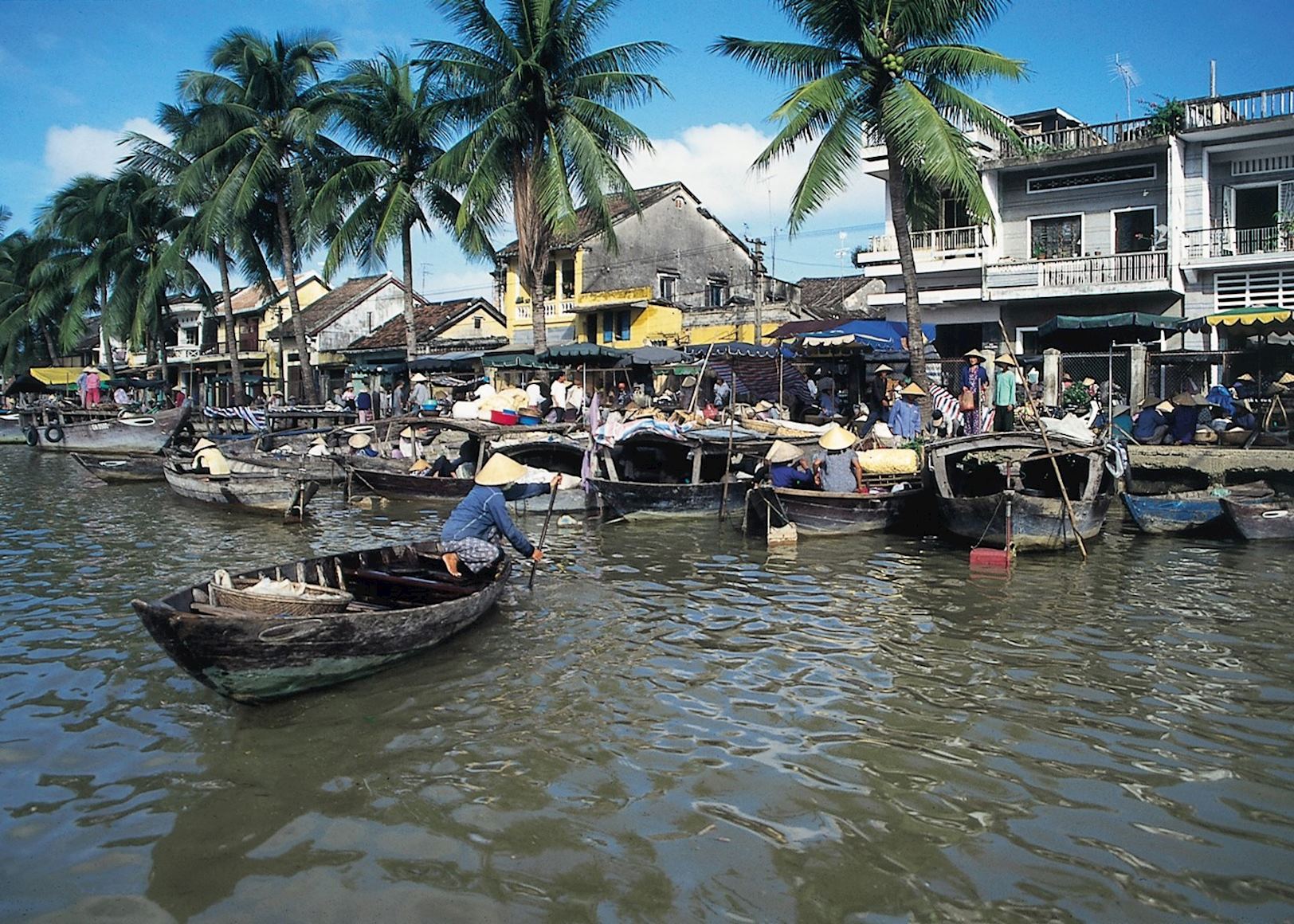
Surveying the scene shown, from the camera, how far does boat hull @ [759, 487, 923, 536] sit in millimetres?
14102

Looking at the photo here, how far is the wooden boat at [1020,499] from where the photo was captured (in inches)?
509

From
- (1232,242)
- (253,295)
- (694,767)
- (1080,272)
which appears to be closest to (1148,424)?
(1080,272)

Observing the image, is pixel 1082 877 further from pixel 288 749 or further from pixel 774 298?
pixel 774 298

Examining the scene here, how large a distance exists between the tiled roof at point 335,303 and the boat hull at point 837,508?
35.8 meters

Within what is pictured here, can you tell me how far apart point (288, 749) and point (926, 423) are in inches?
578

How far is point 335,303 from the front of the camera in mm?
49094

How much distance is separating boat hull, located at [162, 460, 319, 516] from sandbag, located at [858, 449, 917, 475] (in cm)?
933

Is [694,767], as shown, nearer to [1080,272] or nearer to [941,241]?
[1080,272]

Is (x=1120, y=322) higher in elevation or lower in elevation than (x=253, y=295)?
lower

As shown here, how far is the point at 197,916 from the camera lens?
471 cm

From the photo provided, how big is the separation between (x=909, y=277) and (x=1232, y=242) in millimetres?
10588

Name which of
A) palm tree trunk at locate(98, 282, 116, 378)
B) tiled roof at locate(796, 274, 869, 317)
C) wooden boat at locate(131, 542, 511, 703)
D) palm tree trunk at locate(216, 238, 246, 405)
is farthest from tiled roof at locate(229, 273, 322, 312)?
wooden boat at locate(131, 542, 511, 703)

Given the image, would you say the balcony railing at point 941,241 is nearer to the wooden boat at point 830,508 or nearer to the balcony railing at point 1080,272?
the balcony railing at point 1080,272

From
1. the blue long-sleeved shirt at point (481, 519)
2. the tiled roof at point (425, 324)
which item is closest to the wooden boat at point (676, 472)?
the blue long-sleeved shirt at point (481, 519)
